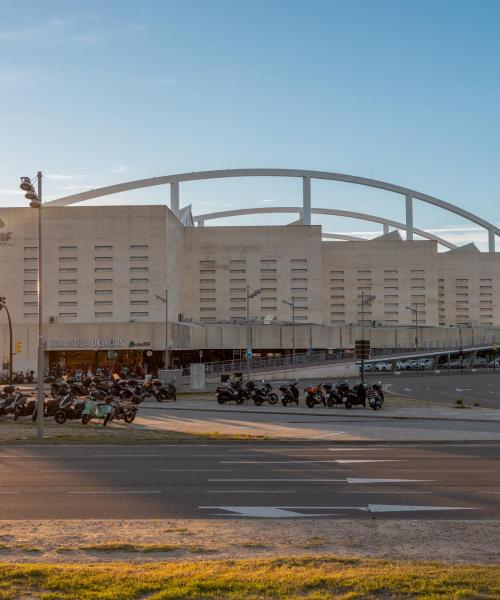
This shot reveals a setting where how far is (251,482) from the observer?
17406 mm

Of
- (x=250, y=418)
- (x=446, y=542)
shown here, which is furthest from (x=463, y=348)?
(x=446, y=542)

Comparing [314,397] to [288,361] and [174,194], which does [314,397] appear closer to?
[288,361]

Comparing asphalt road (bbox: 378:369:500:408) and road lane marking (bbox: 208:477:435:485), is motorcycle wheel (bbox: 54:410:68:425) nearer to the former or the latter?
road lane marking (bbox: 208:477:435:485)

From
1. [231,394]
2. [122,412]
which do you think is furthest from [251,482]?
[231,394]

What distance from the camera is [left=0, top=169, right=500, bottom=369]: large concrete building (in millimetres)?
105938

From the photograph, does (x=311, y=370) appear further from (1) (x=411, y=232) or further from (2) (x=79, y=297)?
A: (1) (x=411, y=232)

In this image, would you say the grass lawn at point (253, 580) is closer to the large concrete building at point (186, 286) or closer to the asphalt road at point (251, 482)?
the asphalt road at point (251, 482)

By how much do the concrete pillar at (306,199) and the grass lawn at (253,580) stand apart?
156 meters

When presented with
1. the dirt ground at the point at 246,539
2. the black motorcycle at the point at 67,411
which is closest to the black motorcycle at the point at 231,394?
the black motorcycle at the point at 67,411

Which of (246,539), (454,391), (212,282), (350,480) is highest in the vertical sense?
(212,282)

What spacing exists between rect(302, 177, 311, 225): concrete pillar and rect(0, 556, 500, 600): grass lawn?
6152 inches

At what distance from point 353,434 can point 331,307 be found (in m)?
145

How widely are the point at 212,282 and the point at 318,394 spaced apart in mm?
108538

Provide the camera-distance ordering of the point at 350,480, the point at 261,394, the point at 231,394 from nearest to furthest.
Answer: the point at 350,480 < the point at 261,394 < the point at 231,394
